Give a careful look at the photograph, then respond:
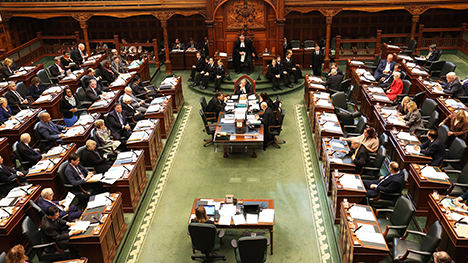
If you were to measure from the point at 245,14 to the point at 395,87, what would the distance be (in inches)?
261

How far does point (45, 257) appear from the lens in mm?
6555

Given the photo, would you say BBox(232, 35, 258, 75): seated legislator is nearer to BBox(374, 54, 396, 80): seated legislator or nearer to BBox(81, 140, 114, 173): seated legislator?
BBox(374, 54, 396, 80): seated legislator

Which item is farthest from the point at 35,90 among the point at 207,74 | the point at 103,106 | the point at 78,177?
the point at 207,74

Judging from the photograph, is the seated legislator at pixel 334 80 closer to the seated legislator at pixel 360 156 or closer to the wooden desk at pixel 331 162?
the wooden desk at pixel 331 162

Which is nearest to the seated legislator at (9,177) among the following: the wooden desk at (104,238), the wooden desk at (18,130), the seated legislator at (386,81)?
the wooden desk at (18,130)

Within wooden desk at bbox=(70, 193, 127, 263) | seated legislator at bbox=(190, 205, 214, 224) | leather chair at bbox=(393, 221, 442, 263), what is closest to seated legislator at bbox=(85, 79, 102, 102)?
wooden desk at bbox=(70, 193, 127, 263)

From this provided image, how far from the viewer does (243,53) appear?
14.9 meters

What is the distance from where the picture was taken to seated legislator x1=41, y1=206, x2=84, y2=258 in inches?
254

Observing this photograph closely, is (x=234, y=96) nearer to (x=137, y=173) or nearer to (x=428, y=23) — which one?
(x=137, y=173)

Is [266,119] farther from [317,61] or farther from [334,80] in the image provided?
[317,61]

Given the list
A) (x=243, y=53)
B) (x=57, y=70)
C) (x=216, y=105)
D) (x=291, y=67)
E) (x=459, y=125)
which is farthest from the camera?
(x=243, y=53)

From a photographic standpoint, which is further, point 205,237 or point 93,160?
point 93,160

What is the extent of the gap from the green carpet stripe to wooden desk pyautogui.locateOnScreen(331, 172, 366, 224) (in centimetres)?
369

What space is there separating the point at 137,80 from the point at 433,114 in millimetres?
8695
